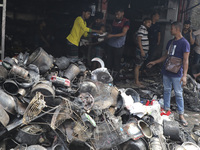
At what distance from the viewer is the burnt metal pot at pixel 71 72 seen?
14.8 feet

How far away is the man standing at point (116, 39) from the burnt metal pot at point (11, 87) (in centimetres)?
341

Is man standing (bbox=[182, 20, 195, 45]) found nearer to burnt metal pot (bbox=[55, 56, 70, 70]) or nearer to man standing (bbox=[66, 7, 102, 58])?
man standing (bbox=[66, 7, 102, 58])

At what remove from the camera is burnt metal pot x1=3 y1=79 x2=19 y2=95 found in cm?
371

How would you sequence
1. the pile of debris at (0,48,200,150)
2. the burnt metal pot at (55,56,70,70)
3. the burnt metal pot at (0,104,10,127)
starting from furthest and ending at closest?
the burnt metal pot at (55,56,70,70) → the pile of debris at (0,48,200,150) → the burnt metal pot at (0,104,10,127)

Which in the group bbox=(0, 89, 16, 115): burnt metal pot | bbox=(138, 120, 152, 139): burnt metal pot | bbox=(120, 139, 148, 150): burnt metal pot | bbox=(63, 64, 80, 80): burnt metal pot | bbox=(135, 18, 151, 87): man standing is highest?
bbox=(135, 18, 151, 87): man standing

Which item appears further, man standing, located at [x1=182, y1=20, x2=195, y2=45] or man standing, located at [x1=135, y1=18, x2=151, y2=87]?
man standing, located at [x1=182, y1=20, x2=195, y2=45]

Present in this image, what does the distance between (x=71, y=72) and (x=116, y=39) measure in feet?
8.17

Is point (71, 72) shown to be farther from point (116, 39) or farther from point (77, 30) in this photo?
point (116, 39)

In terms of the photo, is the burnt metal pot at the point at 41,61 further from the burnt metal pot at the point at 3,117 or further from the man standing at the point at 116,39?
the man standing at the point at 116,39

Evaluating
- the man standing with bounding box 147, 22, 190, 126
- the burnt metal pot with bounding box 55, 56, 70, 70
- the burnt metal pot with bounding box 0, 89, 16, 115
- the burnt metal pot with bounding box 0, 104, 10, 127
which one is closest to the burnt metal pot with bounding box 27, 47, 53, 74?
the burnt metal pot with bounding box 55, 56, 70, 70

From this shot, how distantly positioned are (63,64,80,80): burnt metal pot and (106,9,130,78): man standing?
2.14 metres

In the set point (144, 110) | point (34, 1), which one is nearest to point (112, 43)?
point (144, 110)

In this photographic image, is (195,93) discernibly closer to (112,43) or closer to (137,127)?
(112,43)

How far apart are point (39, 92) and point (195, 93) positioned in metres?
4.31
